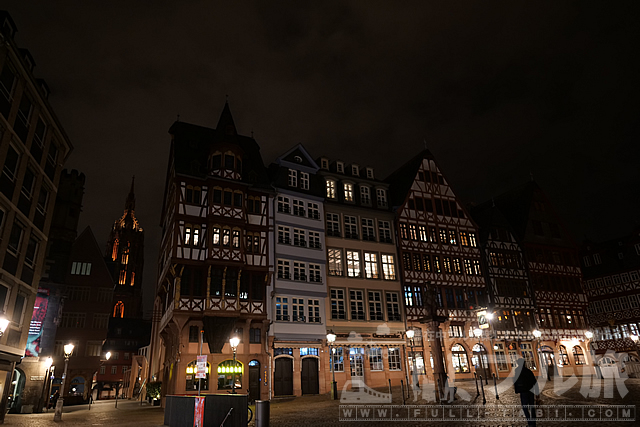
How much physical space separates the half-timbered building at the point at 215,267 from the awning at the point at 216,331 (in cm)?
6

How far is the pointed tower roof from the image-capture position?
106ft

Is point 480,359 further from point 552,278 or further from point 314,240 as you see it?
point 314,240

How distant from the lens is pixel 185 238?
2858cm

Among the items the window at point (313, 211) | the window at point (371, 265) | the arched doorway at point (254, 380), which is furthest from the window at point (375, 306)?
the arched doorway at point (254, 380)

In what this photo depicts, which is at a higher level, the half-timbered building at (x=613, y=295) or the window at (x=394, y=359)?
the half-timbered building at (x=613, y=295)

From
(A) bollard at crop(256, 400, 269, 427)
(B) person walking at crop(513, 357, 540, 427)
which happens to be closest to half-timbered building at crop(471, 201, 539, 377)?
(B) person walking at crop(513, 357, 540, 427)

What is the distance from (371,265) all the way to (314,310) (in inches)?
263

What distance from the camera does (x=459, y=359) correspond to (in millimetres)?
36250

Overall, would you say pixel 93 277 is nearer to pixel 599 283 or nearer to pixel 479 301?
pixel 479 301

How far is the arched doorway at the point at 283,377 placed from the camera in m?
29.1

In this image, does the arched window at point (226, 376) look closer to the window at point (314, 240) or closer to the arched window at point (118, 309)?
the window at point (314, 240)

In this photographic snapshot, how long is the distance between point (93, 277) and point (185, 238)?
26.0m

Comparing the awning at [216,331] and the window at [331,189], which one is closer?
the awning at [216,331]

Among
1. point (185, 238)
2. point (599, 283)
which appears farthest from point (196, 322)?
point (599, 283)
